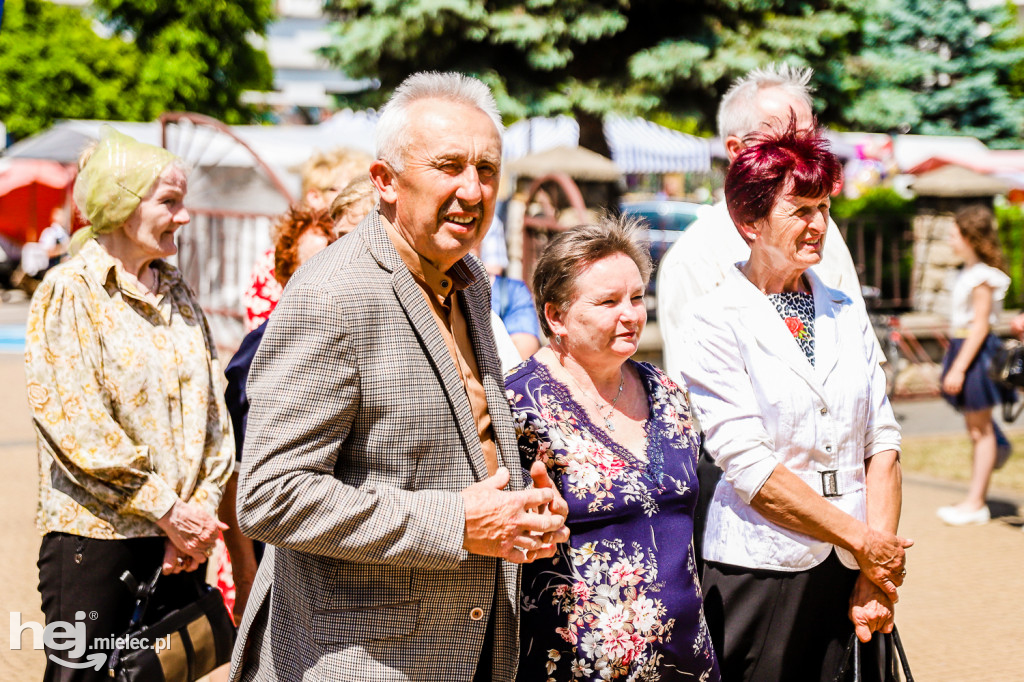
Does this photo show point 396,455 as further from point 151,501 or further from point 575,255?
point 151,501

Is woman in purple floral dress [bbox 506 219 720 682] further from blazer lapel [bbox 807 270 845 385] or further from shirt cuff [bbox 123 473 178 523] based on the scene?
shirt cuff [bbox 123 473 178 523]

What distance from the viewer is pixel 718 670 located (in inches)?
111

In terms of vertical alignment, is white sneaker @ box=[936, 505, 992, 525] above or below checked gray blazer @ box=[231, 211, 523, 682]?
below

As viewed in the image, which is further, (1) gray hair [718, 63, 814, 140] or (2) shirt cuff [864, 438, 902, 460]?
(1) gray hair [718, 63, 814, 140]

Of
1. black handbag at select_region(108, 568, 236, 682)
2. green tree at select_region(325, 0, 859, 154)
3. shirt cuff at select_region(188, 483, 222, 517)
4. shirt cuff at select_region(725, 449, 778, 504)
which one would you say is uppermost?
green tree at select_region(325, 0, 859, 154)

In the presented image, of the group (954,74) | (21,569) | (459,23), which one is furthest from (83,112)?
(21,569)

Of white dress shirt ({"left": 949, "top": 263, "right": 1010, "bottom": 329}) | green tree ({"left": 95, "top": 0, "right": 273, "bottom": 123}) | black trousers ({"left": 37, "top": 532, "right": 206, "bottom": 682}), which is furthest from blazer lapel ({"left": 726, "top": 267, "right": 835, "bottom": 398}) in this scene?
green tree ({"left": 95, "top": 0, "right": 273, "bottom": 123})

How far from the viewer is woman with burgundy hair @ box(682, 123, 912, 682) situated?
2.90 m

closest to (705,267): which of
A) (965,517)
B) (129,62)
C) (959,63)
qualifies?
(965,517)

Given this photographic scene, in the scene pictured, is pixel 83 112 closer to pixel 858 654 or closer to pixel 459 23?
pixel 459 23

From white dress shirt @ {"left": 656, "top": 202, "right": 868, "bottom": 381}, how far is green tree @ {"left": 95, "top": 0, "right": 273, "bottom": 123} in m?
26.7

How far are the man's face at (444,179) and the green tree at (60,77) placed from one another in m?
30.5

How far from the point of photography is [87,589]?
3.19 meters

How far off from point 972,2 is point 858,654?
33.8 m
